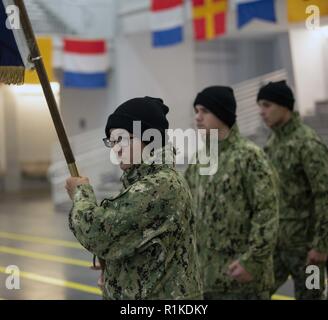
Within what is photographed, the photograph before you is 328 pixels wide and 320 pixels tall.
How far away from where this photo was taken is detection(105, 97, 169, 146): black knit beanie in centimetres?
221

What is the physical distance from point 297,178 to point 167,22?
27.4 feet

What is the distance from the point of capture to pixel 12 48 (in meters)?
2.63

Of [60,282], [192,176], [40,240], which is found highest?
[192,176]

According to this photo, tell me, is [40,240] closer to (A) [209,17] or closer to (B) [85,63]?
(A) [209,17]

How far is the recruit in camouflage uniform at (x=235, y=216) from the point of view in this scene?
10.7ft

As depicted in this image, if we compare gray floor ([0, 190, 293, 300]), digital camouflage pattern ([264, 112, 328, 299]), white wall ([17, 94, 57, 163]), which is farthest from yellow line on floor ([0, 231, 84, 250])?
white wall ([17, 94, 57, 163])

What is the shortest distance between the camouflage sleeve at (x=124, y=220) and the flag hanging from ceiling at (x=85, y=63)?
405 inches

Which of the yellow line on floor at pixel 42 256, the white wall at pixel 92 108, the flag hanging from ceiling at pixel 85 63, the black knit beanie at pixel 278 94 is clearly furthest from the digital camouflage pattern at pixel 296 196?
the white wall at pixel 92 108

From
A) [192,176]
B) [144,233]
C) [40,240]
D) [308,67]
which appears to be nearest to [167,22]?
[308,67]

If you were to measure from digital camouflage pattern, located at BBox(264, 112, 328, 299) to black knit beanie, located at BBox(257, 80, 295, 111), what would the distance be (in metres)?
0.11

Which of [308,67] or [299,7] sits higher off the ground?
[299,7]

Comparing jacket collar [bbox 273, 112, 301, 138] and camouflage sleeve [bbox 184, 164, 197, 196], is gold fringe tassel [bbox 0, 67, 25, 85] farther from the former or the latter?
jacket collar [bbox 273, 112, 301, 138]

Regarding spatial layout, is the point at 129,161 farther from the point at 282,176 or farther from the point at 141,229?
the point at 282,176

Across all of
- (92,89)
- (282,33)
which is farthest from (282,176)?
(92,89)
